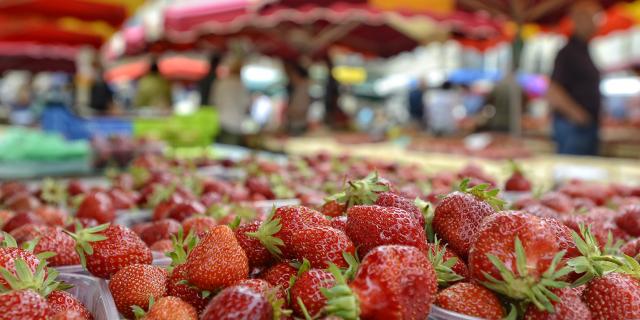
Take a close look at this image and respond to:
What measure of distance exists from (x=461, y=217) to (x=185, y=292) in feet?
1.71

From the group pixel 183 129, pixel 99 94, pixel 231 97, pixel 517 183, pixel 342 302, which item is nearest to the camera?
pixel 342 302

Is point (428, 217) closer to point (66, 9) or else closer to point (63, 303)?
point (63, 303)

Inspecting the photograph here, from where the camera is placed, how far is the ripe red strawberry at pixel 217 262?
0.95 meters

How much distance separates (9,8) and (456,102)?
6771 mm

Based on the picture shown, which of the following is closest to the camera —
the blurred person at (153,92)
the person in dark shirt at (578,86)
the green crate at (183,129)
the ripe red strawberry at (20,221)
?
the ripe red strawberry at (20,221)

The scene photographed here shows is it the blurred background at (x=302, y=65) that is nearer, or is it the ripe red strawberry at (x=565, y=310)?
the ripe red strawberry at (x=565, y=310)

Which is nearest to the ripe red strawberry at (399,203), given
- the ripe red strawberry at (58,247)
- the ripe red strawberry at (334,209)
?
the ripe red strawberry at (334,209)

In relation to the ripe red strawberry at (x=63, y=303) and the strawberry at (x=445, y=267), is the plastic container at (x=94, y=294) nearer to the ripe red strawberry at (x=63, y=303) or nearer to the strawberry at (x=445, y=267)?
the ripe red strawberry at (x=63, y=303)

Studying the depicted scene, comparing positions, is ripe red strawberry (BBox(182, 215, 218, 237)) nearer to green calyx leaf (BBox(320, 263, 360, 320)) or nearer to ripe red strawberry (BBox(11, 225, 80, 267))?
ripe red strawberry (BBox(11, 225, 80, 267))

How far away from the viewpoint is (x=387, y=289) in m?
0.82

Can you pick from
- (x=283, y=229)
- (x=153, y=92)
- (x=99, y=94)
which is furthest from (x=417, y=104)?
(x=283, y=229)

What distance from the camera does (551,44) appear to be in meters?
20.7

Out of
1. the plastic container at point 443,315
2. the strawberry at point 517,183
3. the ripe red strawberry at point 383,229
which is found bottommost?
the strawberry at point 517,183

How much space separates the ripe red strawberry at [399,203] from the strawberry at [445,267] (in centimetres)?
10
